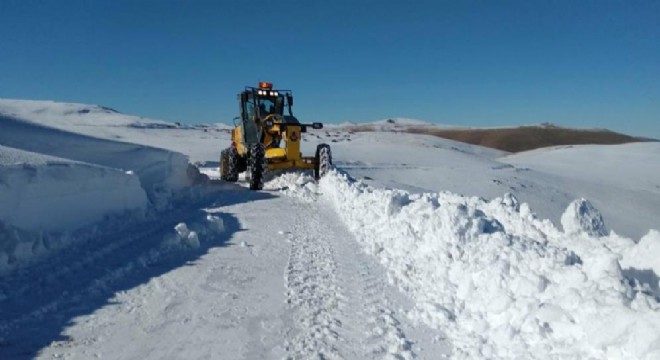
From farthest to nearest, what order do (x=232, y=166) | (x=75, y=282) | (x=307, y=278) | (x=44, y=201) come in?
(x=232, y=166) → (x=44, y=201) → (x=307, y=278) → (x=75, y=282)

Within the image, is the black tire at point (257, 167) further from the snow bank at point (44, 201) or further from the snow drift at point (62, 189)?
the snow bank at point (44, 201)

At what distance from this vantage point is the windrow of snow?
3.31 metres

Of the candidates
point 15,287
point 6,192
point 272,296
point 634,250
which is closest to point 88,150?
point 6,192

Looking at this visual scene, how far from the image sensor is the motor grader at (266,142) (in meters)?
13.9

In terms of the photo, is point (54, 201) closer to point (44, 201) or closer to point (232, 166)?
point (44, 201)

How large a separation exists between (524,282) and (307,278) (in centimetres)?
227

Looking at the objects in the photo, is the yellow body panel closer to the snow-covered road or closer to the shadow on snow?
the shadow on snow

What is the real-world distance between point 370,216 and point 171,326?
4796 mm

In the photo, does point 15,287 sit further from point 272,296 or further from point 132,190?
point 132,190

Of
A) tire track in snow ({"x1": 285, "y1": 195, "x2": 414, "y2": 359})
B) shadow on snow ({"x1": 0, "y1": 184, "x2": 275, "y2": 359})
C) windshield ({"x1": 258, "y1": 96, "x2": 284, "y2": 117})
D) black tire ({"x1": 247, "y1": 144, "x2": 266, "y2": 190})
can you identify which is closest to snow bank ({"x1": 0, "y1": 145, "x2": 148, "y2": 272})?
shadow on snow ({"x1": 0, "y1": 184, "x2": 275, "y2": 359})

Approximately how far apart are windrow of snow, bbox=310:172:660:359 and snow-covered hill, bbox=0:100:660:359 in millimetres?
14

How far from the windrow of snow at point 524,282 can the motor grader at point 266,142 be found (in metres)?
6.75

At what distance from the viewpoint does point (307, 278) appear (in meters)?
5.55

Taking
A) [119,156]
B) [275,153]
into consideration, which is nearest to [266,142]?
[275,153]
